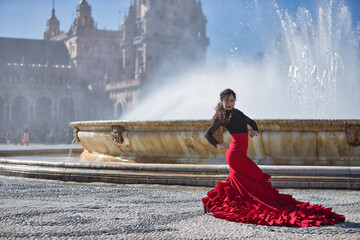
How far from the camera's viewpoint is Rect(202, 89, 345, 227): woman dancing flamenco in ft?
12.8

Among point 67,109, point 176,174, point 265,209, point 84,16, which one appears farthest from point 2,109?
point 265,209

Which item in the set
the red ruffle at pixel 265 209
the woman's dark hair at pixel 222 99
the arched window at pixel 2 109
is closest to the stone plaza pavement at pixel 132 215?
the red ruffle at pixel 265 209

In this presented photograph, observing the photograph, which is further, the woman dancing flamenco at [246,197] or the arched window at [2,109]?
the arched window at [2,109]

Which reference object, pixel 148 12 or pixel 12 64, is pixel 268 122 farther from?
pixel 12 64

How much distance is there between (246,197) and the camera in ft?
13.6

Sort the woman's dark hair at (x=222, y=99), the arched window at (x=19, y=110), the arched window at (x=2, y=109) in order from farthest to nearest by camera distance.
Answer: the arched window at (x=19, y=110)
the arched window at (x=2, y=109)
the woman's dark hair at (x=222, y=99)

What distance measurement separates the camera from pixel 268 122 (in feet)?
21.4

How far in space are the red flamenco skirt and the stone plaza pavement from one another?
86 millimetres

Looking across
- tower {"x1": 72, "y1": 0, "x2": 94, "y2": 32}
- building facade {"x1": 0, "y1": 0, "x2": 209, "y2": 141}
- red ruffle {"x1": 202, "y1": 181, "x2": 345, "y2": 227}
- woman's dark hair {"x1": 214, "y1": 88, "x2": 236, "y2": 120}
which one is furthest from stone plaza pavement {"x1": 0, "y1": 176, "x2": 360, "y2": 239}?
tower {"x1": 72, "y1": 0, "x2": 94, "y2": 32}

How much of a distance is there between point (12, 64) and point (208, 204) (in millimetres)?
70711

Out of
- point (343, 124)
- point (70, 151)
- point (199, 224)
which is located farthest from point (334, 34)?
point (199, 224)

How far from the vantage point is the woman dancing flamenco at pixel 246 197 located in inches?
154

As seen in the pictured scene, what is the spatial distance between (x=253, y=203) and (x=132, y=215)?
3.10ft

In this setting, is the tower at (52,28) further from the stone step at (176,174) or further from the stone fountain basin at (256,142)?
the stone step at (176,174)
